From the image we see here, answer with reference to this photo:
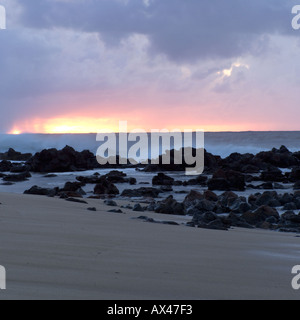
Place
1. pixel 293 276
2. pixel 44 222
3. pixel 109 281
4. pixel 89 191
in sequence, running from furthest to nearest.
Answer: pixel 89 191 < pixel 44 222 < pixel 293 276 < pixel 109 281

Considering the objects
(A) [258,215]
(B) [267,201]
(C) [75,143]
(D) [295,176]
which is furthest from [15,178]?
(C) [75,143]

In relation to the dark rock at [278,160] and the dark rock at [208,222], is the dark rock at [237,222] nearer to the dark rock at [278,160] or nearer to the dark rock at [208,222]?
the dark rock at [208,222]

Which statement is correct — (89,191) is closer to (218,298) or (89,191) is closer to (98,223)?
(98,223)

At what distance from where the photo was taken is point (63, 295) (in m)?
2.32

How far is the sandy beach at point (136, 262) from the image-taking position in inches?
97.2

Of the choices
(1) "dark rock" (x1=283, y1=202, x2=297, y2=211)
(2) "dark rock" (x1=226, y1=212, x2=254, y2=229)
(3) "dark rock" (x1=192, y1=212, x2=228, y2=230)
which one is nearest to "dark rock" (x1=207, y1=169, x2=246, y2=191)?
(1) "dark rock" (x1=283, y1=202, x2=297, y2=211)

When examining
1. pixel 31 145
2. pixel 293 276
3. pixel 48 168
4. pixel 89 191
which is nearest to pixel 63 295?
pixel 293 276

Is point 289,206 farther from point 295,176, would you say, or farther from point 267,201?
point 295,176

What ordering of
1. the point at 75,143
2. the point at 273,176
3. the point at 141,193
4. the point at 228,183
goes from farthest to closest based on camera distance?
the point at 75,143 < the point at 273,176 < the point at 228,183 < the point at 141,193

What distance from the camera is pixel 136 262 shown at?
3076 millimetres

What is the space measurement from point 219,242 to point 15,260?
1.75 meters

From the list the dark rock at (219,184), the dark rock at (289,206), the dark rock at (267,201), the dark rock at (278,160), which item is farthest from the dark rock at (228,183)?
the dark rock at (278,160)

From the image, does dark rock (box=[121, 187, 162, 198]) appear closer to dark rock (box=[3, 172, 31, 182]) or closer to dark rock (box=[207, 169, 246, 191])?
dark rock (box=[207, 169, 246, 191])

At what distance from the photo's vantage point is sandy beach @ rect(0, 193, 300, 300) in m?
2.47
